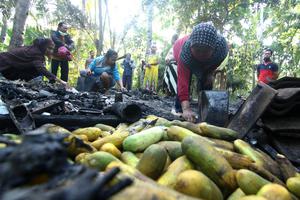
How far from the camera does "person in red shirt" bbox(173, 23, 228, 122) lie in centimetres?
430

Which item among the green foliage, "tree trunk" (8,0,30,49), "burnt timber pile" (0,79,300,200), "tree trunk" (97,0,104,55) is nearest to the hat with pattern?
"burnt timber pile" (0,79,300,200)

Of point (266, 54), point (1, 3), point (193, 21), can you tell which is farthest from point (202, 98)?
point (193, 21)

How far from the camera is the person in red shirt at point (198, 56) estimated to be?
4305 mm

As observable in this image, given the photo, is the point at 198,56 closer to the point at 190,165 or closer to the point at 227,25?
the point at 190,165

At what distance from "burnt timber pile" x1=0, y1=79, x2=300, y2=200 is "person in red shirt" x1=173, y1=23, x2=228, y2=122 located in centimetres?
96

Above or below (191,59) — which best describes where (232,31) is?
above

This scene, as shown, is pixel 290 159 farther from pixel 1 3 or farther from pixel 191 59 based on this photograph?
pixel 1 3

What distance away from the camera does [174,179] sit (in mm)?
2115

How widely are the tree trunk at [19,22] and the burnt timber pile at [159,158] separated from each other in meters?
5.43

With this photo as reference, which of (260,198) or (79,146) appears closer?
(260,198)

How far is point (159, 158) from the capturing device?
7.52 ft

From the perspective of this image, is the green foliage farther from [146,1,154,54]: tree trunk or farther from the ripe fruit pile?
the ripe fruit pile

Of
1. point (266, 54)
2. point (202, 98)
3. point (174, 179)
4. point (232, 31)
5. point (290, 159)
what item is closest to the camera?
point (174, 179)

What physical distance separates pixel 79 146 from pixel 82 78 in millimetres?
8019
